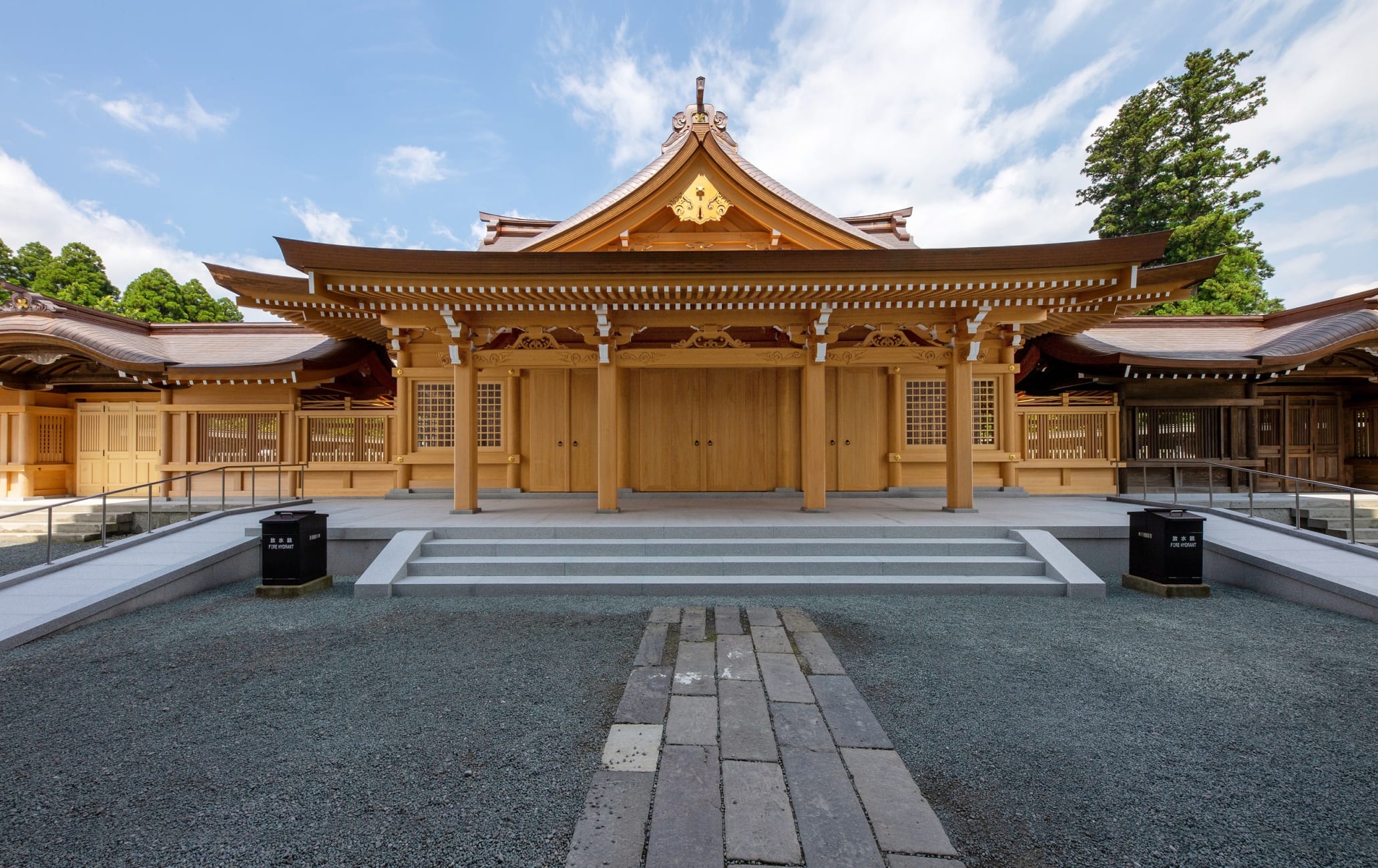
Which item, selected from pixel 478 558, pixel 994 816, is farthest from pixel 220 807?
pixel 478 558

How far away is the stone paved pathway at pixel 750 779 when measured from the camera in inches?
78.9

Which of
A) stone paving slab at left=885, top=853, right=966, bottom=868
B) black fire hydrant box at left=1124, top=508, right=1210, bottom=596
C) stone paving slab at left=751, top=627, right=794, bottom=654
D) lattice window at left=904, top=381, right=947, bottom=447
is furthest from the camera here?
lattice window at left=904, top=381, right=947, bottom=447

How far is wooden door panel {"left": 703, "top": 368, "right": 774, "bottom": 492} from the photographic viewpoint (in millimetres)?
9969

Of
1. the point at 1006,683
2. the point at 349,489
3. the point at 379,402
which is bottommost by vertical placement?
the point at 1006,683

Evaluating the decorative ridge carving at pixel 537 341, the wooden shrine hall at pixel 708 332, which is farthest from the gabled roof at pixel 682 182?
the decorative ridge carving at pixel 537 341

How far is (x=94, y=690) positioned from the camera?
343cm

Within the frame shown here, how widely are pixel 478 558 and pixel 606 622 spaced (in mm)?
2197

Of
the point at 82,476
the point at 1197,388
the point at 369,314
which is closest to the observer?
the point at 369,314

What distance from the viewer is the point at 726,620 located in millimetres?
4695

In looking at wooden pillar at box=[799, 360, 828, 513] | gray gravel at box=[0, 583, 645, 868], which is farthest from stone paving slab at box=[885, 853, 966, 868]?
wooden pillar at box=[799, 360, 828, 513]

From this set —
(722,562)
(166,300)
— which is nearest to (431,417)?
(722,562)

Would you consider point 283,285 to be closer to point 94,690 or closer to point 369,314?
point 369,314

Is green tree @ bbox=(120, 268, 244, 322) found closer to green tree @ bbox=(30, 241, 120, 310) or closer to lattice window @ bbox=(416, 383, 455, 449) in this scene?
green tree @ bbox=(30, 241, 120, 310)

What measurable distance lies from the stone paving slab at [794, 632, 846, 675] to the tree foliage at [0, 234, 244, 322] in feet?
90.6
